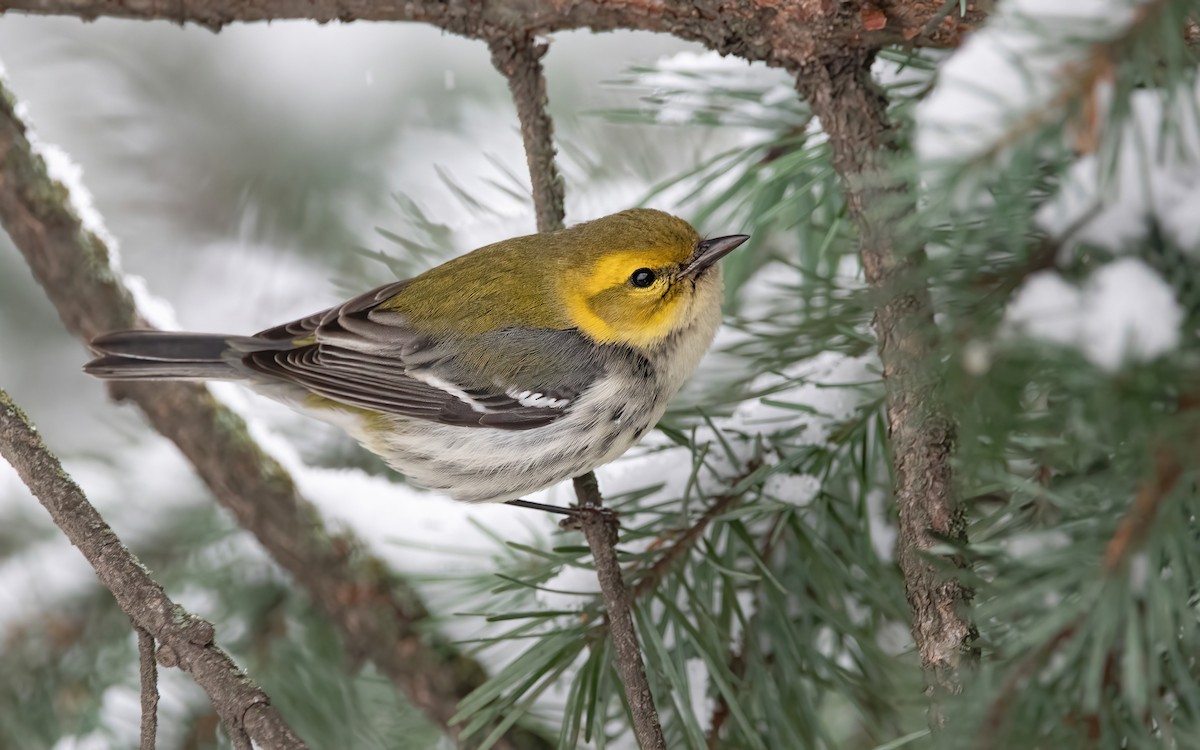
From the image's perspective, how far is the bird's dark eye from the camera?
226cm

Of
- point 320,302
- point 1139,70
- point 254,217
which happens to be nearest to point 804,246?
point 1139,70

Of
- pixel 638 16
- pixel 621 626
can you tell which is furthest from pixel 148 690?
pixel 638 16

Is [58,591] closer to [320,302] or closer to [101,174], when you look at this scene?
[320,302]

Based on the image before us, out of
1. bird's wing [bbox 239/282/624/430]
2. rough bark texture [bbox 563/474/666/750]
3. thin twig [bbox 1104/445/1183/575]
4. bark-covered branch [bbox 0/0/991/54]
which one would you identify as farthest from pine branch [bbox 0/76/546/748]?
thin twig [bbox 1104/445/1183/575]

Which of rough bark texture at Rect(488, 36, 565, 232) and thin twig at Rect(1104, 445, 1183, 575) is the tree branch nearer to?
thin twig at Rect(1104, 445, 1183, 575)

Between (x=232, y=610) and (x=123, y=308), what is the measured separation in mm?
733

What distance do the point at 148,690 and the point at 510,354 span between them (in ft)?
3.89

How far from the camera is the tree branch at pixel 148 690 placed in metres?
1.25

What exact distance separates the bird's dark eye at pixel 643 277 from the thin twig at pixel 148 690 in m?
1.26

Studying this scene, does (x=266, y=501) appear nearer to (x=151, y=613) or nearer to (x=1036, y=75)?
(x=151, y=613)

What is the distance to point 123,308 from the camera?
7.93 ft

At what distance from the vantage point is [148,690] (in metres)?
1.28

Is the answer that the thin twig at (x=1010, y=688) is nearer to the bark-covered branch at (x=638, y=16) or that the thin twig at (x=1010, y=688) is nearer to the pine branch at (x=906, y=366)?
the pine branch at (x=906, y=366)

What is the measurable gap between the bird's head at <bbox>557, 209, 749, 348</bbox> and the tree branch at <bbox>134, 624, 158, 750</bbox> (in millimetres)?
1207
